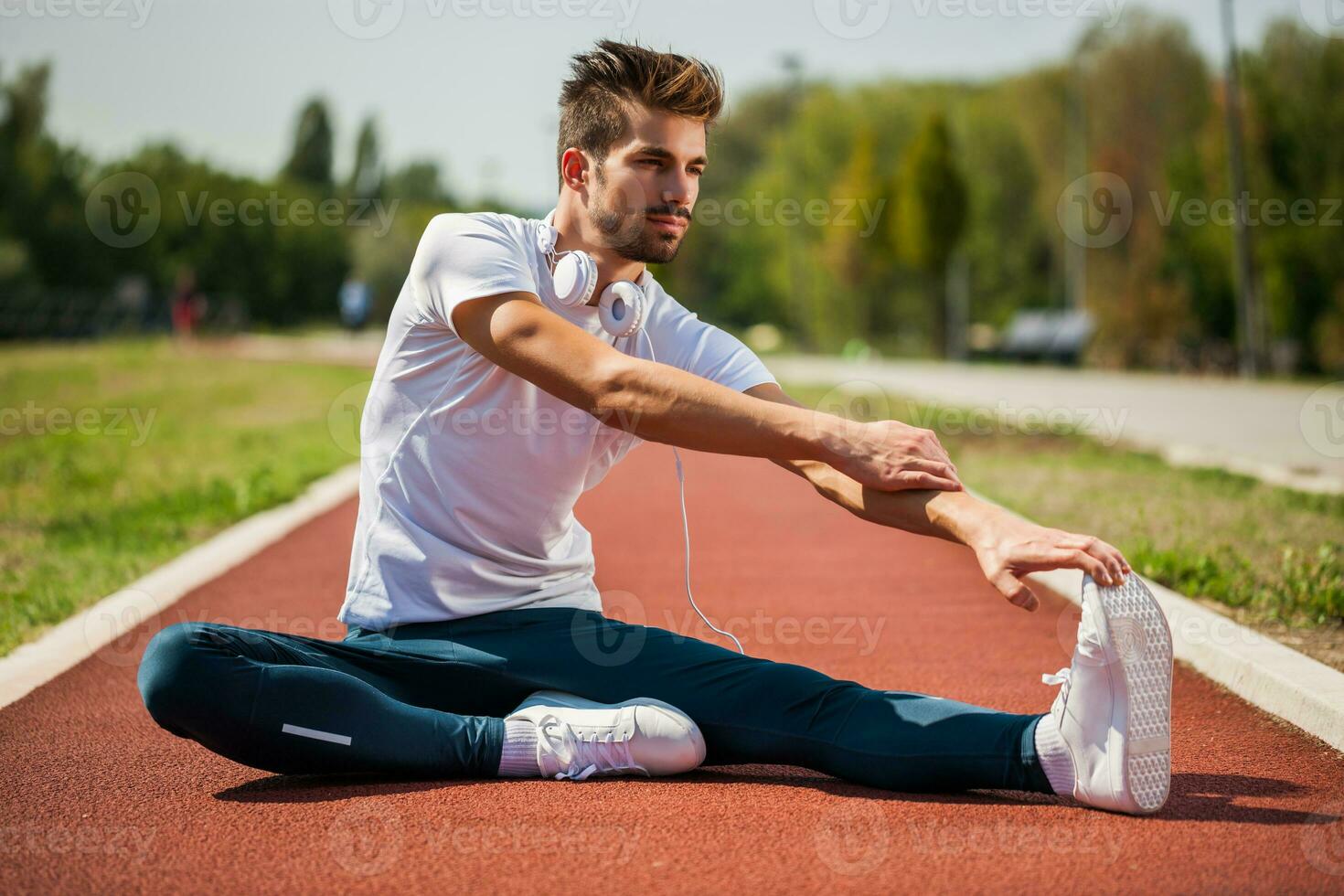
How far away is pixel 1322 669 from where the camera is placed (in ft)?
15.1

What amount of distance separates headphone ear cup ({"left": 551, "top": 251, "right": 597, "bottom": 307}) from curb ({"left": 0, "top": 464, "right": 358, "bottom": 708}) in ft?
8.26

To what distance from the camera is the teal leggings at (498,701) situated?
135 inches

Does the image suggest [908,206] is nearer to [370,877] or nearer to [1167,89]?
[1167,89]

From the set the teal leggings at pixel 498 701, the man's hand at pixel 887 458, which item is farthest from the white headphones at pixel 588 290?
the teal leggings at pixel 498 701

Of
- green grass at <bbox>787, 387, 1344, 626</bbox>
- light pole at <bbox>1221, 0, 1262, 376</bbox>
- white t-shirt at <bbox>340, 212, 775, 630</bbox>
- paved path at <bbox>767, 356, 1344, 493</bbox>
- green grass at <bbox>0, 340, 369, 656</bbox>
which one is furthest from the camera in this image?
light pole at <bbox>1221, 0, 1262, 376</bbox>

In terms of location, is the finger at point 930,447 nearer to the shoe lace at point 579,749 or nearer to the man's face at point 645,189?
the man's face at point 645,189

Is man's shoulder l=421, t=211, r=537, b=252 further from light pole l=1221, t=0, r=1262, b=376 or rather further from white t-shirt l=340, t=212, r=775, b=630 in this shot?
light pole l=1221, t=0, r=1262, b=376

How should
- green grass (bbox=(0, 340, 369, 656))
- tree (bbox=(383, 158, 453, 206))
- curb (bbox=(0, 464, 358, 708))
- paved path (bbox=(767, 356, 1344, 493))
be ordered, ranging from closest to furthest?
curb (bbox=(0, 464, 358, 708)) → green grass (bbox=(0, 340, 369, 656)) → paved path (bbox=(767, 356, 1344, 493)) → tree (bbox=(383, 158, 453, 206))

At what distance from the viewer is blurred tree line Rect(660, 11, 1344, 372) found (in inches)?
1225

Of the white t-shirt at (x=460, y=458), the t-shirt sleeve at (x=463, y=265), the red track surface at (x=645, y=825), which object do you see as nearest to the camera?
the red track surface at (x=645, y=825)

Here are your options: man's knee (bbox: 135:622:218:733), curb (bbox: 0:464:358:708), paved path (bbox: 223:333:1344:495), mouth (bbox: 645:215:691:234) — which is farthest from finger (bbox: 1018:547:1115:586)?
paved path (bbox: 223:333:1344:495)

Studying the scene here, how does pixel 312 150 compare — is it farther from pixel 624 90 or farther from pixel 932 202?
pixel 624 90

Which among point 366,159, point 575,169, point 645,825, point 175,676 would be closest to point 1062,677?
point 645,825

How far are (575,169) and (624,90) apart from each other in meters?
0.25
